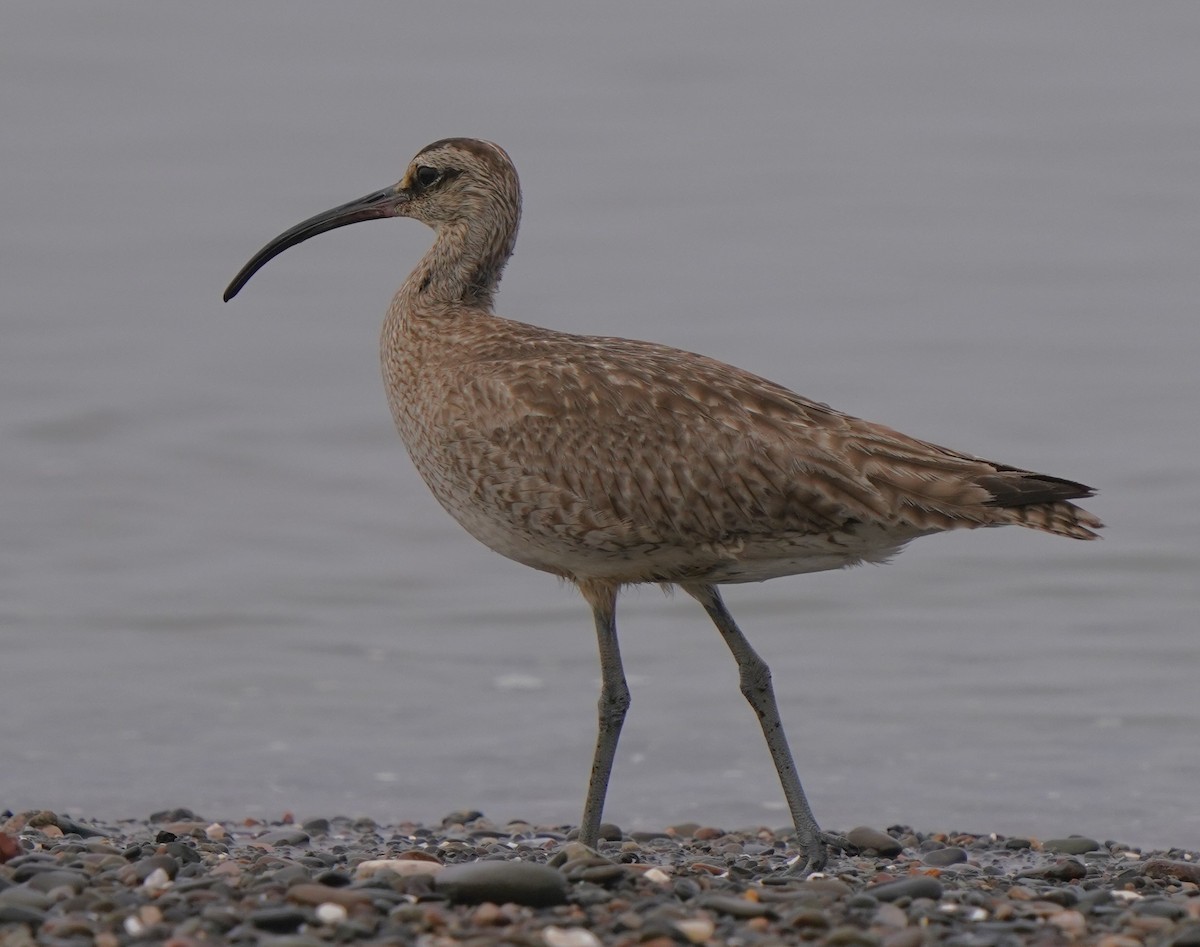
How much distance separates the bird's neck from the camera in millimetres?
9500

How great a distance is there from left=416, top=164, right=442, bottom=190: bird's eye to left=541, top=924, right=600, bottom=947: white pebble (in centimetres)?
444

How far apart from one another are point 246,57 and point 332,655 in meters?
16.5

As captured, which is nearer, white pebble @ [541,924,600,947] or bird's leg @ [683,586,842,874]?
white pebble @ [541,924,600,947]

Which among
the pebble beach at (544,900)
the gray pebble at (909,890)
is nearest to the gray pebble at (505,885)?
the pebble beach at (544,900)

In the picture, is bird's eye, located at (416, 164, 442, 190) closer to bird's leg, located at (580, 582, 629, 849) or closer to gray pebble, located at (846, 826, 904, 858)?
bird's leg, located at (580, 582, 629, 849)

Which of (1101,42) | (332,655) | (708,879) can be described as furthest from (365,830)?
(1101,42)

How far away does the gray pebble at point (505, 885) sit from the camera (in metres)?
6.66

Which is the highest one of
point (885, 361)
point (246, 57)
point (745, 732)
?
point (246, 57)

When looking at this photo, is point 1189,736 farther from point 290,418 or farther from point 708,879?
point 290,418

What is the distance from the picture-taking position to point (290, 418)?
1852cm

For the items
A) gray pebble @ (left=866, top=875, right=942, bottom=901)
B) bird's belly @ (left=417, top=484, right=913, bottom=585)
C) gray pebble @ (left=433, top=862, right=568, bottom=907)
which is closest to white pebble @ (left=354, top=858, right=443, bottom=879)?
gray pebble @ (left=433, top=862, right=568, bottom=907)

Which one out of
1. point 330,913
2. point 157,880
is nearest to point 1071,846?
point 330,913

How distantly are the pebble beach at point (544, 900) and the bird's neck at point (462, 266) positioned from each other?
2.51 meters

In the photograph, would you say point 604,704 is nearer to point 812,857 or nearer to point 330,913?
point 812,857
